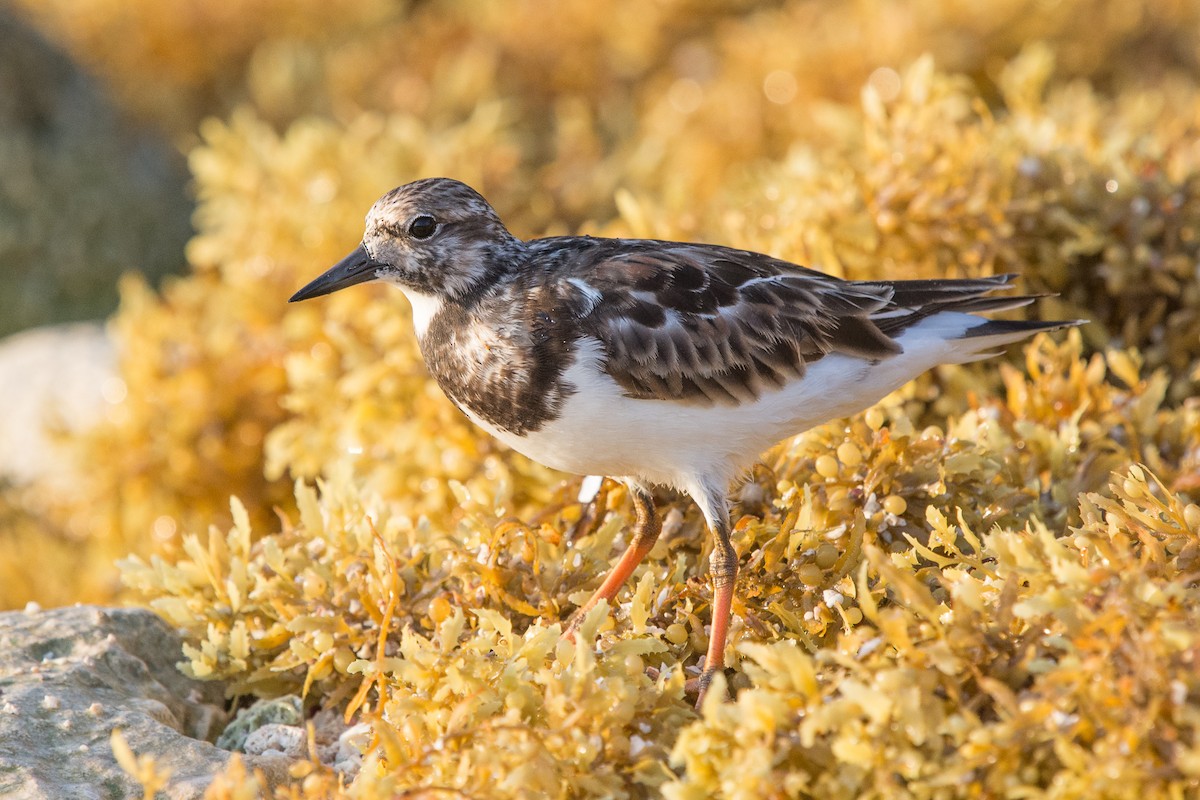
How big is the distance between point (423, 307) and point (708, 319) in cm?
85

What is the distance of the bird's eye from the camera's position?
332 centimetres

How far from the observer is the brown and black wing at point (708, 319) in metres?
3.17

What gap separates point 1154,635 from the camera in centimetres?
238

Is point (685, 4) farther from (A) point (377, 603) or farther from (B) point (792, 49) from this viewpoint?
(A) point (377, 603)

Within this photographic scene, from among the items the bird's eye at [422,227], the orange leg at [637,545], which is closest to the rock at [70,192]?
the bird's eye at [422,227]

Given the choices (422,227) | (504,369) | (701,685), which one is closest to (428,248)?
(422,227)

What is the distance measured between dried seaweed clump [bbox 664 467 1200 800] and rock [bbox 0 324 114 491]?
417 centimetres

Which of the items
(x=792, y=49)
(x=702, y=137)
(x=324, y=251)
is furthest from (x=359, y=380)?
(x=792, y=49)

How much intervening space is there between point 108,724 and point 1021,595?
2.41m

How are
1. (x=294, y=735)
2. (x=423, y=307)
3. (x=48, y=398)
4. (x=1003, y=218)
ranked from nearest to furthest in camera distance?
1. (x=294, y=735)
2. (x=423, y=307)
3. (x=1003, y=218)
4. (x=48, y=398)

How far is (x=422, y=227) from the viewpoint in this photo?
3.33 meters

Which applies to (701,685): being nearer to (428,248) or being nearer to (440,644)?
(440,644)

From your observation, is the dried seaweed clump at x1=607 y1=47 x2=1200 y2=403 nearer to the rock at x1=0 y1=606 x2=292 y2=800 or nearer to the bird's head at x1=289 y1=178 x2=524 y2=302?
the bird's head at x1=289 y1=178 x2=524 y2=302

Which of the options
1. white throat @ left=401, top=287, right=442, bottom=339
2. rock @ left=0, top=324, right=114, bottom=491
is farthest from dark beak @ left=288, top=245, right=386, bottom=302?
rock @ left=0, top=324, right=114, bottom=491
